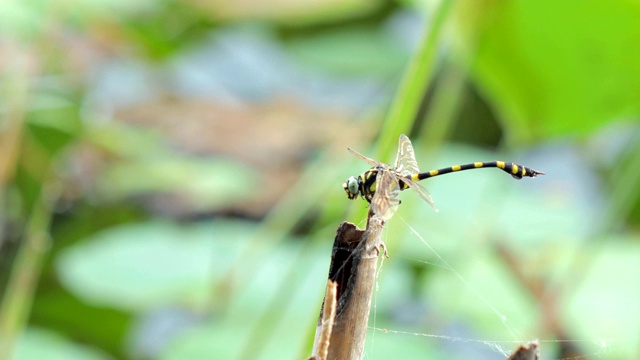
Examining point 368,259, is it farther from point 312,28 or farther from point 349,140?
point 312,28

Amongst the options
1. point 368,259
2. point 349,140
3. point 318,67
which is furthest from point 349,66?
point 368,259

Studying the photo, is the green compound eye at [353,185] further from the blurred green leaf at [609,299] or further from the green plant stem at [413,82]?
the blurred green leaf at [609,299]

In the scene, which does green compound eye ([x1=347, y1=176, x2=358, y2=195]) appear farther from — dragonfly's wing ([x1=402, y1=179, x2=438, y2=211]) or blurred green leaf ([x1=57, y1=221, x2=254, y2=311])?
blurred green leaf ([x1=57, y1=221, x2=254, y2=311])

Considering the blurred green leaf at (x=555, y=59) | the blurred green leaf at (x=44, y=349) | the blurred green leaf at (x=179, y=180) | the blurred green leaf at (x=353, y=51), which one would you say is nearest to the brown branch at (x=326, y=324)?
the blurred green leaf at (x=555, y=59)

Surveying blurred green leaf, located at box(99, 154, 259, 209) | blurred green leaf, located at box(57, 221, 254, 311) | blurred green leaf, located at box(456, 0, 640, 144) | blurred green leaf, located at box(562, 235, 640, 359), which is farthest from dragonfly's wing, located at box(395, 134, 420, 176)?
blurred green leaf, located at box(99, 154, 259, 209)

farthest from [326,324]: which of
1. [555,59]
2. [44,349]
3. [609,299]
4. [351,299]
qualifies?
[609,299]

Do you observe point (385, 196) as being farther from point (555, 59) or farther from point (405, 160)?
point (555, 59)
